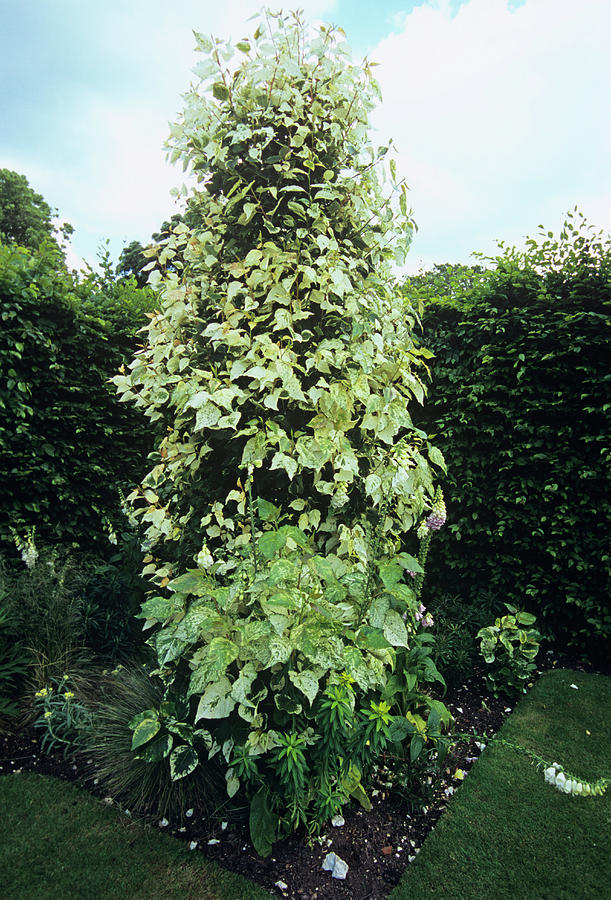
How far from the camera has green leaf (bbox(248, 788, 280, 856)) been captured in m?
1.74

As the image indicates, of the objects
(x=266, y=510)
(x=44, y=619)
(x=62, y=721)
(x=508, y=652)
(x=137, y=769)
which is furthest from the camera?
(x=508, y=652)

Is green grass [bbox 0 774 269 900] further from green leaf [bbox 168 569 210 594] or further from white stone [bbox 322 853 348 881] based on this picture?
green leaf [bbox 168 569 210 594]

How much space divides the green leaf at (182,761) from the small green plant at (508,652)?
2.02m

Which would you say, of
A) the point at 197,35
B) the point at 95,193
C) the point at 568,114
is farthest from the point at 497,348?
the point at 95,193

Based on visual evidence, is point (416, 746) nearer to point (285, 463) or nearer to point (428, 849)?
point (428, 849)

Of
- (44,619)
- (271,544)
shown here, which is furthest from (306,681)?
(44,619)

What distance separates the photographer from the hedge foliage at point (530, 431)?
11.1 ft

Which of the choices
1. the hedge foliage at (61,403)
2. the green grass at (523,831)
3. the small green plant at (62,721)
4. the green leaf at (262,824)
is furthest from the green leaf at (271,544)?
the hedge foliage at (61,403)

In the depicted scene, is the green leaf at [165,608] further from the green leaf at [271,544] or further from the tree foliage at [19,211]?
the tree foliage at [19,211]

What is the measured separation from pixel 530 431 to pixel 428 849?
8.82 ft

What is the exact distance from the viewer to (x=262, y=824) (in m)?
1.76

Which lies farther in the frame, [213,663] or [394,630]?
[394,630]

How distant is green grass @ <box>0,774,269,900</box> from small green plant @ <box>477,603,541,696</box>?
6.70 feet

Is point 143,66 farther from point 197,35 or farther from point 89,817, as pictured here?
point 89,817
